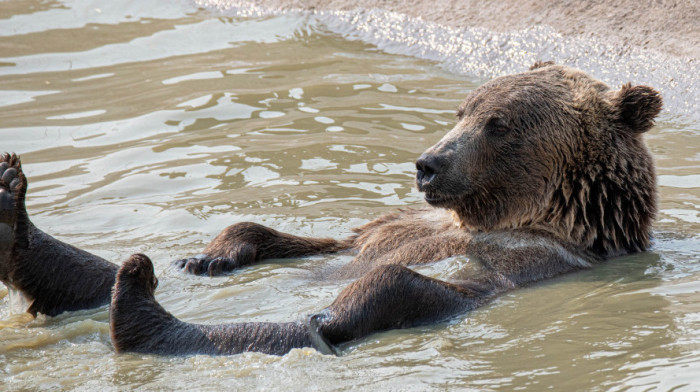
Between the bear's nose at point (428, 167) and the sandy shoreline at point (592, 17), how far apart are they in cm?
Result: 499

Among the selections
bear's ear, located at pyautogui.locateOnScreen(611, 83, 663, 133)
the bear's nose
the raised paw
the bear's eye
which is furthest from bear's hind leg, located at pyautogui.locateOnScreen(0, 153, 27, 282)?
bear's ear, located at pyautogui.locateOnScreen(611, 83, 663, 133)

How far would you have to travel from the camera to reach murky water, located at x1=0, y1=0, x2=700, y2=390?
456cm

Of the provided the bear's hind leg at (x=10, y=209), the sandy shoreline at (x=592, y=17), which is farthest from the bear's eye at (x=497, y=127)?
the sandy shoreline at (x=592, y=17)

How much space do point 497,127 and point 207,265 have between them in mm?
2191

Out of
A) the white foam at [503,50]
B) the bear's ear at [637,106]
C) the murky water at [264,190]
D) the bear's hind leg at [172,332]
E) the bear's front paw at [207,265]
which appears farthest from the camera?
the white foam at [503,50]

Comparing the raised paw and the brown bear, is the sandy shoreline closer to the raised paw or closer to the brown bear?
the brown bear

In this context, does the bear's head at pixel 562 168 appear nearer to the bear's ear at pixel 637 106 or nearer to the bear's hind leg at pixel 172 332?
the bear's ear at pixel 637 106

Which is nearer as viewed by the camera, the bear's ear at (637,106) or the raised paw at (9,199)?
the raised paw at (9,199)

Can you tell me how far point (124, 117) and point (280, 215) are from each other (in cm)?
357

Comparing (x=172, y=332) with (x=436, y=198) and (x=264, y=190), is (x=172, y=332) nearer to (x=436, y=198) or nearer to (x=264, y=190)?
(x=436, y=198)

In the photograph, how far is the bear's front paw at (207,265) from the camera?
21.1 ft

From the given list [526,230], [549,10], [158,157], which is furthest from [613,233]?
[549,10]

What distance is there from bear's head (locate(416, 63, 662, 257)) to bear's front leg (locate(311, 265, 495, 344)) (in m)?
0.98

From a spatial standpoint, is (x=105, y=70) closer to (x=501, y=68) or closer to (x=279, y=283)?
(x=501, y=68)
